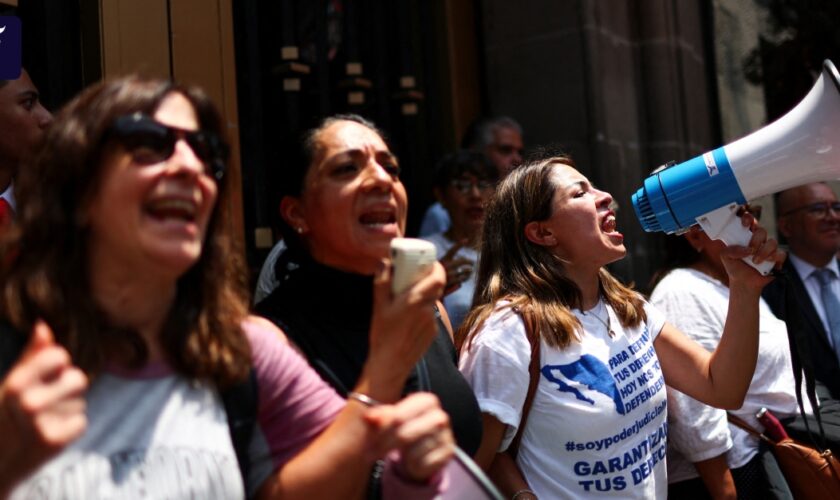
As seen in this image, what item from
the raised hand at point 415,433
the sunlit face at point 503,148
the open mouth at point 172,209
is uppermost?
the sunlit face at point 503,148

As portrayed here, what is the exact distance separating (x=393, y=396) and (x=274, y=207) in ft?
2.70

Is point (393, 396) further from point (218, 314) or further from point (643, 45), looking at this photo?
point (643, 45)

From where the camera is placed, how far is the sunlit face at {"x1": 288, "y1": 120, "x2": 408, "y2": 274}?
2.11 m

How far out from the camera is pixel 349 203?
2.11 meters

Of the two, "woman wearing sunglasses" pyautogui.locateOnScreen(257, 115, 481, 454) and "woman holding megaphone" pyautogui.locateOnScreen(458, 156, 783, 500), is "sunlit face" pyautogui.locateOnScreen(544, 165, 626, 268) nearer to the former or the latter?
"woman holding megaphone" pyautogui.locateOnScreen(458, 156, 783, 500)

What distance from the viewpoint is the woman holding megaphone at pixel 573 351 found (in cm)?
239

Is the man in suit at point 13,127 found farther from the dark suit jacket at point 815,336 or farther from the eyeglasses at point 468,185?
the dark suit jacket at point 815,336

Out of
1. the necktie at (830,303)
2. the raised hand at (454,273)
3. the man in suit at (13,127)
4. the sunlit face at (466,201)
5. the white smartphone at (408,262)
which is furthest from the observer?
the necktie at (830,303)

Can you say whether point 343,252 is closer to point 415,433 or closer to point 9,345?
point 415,433

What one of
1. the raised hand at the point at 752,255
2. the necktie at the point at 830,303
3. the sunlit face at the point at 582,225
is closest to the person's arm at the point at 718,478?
the raised hand at the point at 752,255

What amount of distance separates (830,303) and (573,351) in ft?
8.22

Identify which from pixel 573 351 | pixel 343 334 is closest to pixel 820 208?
pixel 573 351

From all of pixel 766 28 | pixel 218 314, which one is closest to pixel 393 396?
pixel 218 314

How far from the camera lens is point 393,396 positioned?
1.62 metres
